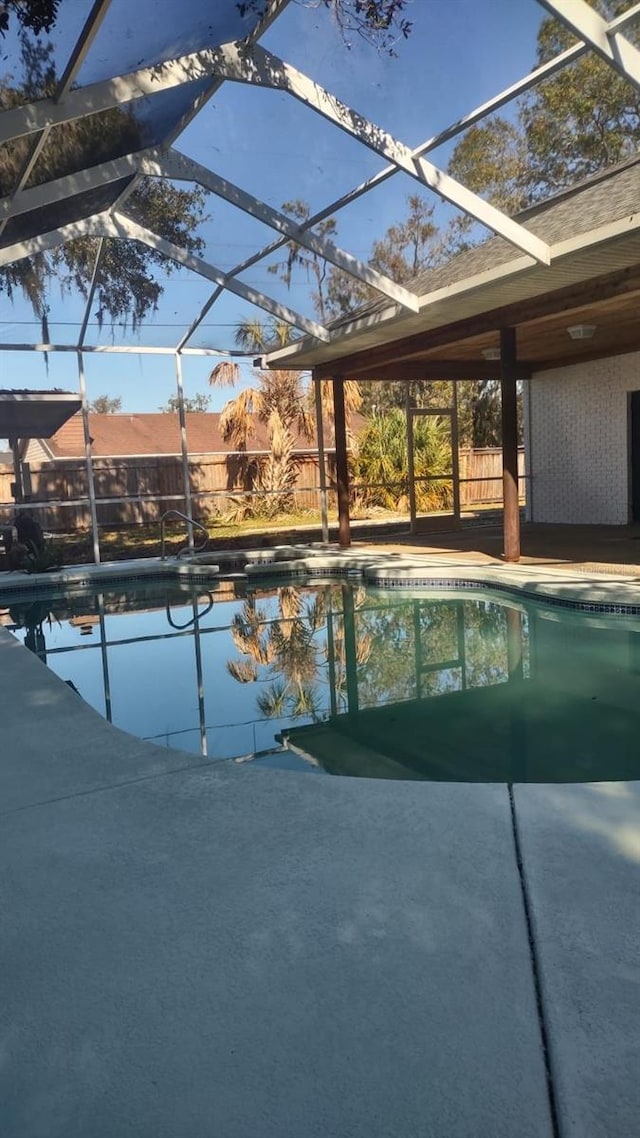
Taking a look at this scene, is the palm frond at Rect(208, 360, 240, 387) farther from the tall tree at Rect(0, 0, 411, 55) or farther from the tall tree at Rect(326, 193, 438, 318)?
the tall tree at Rect(0, 0, 411, 55)

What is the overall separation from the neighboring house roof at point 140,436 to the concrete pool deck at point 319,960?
2117cm

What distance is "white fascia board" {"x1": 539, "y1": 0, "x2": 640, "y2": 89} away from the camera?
4445mm

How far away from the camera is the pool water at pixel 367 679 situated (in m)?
4.11

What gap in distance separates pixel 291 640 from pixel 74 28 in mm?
4642

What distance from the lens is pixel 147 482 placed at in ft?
64.7

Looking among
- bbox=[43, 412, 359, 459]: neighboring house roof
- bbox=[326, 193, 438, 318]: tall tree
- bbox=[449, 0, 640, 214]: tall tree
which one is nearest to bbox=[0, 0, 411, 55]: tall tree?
bbox=[449, 0, 640, 214]: tall tree

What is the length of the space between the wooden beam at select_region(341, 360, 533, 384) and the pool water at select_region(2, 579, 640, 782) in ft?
14.5

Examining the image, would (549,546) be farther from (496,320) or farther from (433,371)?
(433,371)

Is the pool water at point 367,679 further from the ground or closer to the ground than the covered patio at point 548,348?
closer to the ground

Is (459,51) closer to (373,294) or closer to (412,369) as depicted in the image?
(373,294)

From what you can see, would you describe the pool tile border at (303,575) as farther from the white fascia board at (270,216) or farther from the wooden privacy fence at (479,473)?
the wooden privacy fence at (479,473)

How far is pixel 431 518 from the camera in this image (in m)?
14.1

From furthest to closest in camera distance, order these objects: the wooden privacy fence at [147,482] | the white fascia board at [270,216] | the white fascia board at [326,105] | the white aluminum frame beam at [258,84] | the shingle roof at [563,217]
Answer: the wooden privacy fence at [147,482]
the white fascia board at [270,216]
the shingle roof at [563,217]
the white fascia board at [326,105]
the white aluminum frame beam at [258,84]

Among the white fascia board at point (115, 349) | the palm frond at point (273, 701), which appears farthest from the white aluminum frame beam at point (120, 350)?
the palm frond at point (273, 701)
